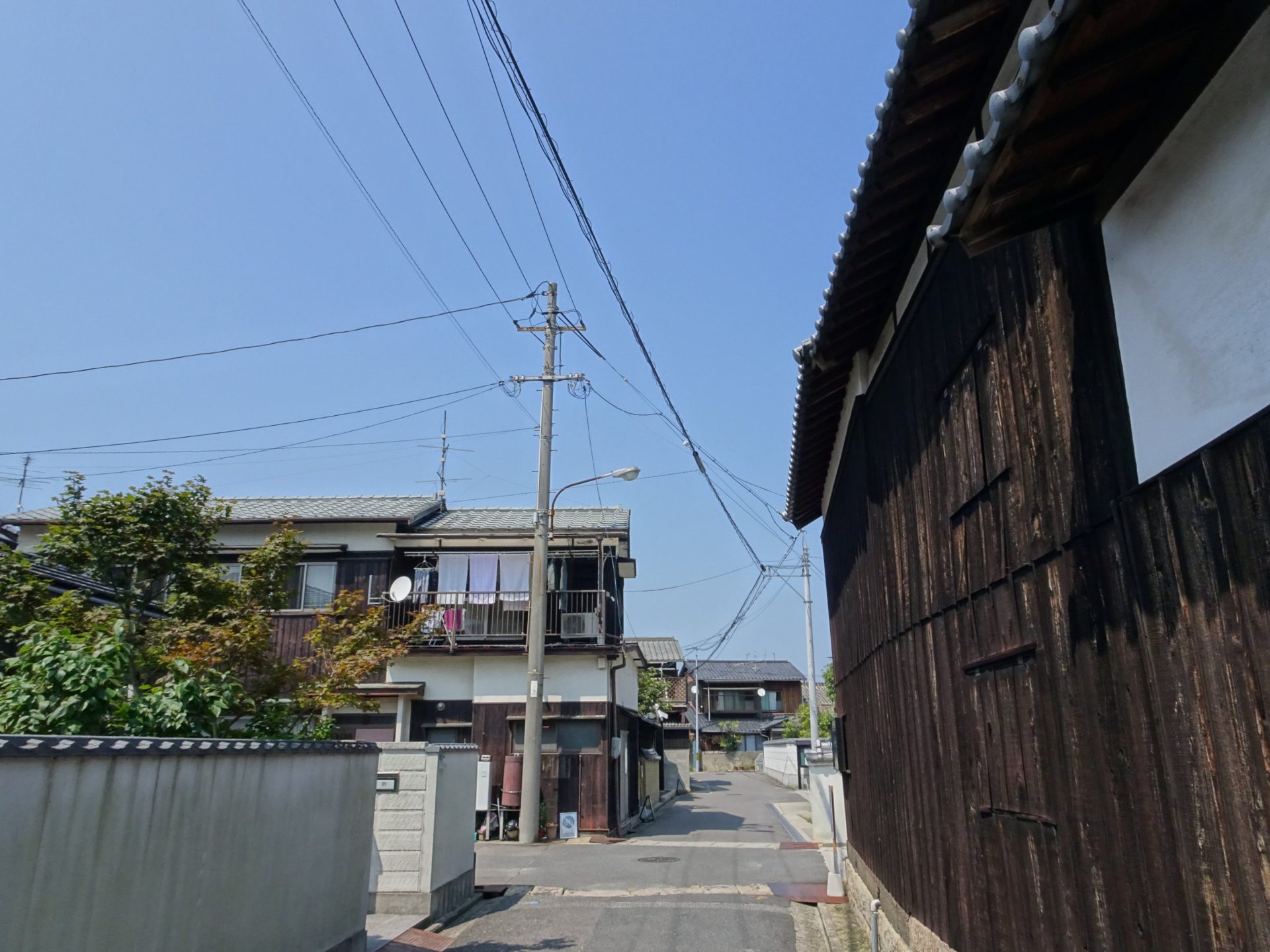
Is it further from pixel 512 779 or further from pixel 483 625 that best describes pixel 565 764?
pixel 483 625

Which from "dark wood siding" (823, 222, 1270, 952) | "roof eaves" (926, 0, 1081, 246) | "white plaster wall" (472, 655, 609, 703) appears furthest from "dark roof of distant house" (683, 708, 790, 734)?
"roof eaves" (926, 0, 1081, 246)

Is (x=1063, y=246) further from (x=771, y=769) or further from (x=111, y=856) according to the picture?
(x=771, y=769)

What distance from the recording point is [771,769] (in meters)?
50.3

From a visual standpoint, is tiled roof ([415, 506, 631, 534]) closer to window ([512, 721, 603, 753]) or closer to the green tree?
window ([512, 721, 603, 753])

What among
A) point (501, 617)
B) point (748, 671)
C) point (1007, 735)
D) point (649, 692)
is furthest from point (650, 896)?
point (748, 671)

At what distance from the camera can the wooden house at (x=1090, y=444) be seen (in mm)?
2775

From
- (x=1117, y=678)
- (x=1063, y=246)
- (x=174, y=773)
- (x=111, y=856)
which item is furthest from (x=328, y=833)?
(x=1063, y=246)

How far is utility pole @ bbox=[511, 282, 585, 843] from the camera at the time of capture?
19.2 metres

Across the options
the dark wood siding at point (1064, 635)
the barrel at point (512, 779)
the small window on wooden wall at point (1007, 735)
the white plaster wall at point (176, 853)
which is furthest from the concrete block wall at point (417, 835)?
the barrel at point (512, 779)

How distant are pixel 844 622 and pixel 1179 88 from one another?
10.3 metres

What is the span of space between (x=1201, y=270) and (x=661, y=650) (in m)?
59.1

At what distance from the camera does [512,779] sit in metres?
20.4

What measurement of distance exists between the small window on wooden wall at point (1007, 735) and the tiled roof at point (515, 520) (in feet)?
59.5

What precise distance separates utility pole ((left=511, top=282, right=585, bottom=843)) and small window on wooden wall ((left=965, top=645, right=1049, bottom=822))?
48.2ft
